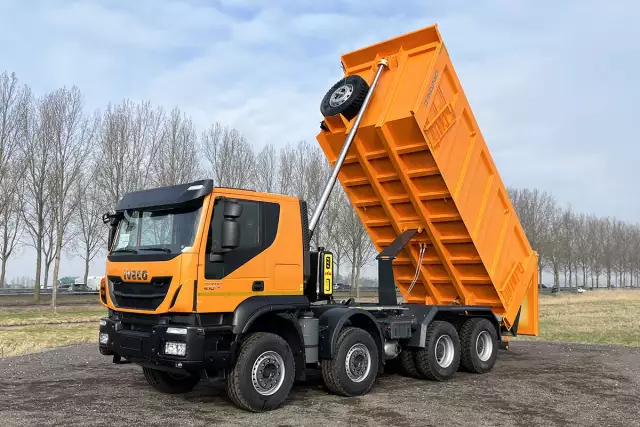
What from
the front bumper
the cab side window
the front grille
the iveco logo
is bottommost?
the front bumper

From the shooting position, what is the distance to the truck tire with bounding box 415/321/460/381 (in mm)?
9070

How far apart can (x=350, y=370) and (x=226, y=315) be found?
6.98 ft

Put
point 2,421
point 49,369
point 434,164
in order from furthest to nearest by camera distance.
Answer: point 49,369 < point 434,164 < point 2,421

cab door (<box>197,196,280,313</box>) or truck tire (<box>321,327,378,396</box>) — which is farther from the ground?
cab door (<box>197,196,280,313</box>)

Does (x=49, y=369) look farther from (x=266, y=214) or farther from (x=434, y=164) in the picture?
(x=434, y=164)

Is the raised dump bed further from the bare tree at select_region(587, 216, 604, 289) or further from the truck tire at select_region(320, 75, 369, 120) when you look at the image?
the bare tree at select_region(587, 216, 604, 289)

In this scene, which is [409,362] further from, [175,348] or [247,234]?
[175,348]

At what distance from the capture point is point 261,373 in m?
6.90

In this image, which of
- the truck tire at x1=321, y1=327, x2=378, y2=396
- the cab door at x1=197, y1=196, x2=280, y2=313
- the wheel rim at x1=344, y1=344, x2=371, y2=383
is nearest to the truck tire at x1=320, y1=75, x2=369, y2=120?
the cab door at x1=197, y1=196, x2=280, y2=313

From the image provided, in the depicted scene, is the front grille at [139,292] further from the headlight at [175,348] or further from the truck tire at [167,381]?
the truck tire at [167,381]

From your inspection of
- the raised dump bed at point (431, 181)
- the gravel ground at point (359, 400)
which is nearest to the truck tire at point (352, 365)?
the gravel ground at point (359, 400)

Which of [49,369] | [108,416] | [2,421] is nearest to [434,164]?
[108,416]

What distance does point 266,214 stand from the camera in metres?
7.32

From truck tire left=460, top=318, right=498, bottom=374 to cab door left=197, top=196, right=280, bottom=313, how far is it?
4.34m
